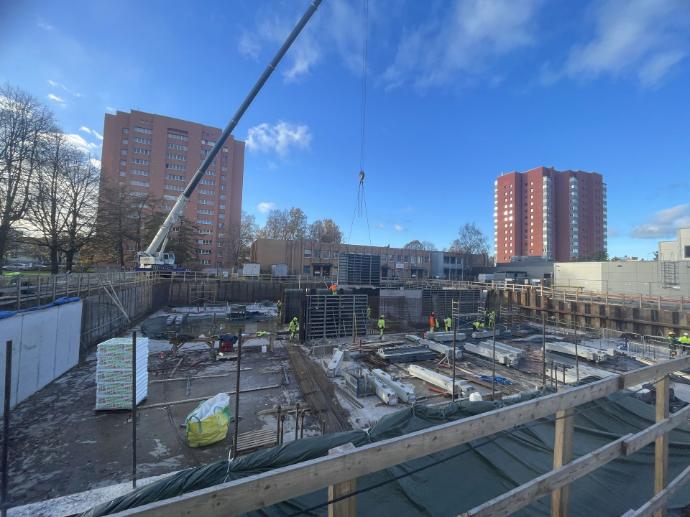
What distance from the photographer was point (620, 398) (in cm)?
507

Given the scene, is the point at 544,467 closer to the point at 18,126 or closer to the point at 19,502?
the point at 19,502

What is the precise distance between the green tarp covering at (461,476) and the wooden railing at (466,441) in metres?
0.61

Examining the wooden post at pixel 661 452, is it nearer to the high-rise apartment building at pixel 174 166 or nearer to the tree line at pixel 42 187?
the tree line at pixel 42 187

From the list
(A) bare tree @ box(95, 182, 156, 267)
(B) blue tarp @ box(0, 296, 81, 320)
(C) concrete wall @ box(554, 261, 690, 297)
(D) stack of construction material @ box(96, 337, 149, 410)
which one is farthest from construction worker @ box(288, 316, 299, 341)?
(C) concrete wall @ box(554, 261, 690, 297)

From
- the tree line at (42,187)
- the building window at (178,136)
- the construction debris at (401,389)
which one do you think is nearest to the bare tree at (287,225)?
the building window at (178,136)

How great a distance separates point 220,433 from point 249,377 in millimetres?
4126

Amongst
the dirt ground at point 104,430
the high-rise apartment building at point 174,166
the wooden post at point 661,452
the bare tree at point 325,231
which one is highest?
the high-rise apartment building at point 174,166

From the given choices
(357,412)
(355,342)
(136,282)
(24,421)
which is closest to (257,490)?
(357,412)

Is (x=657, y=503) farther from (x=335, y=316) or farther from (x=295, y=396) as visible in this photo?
(x=335, y=316)

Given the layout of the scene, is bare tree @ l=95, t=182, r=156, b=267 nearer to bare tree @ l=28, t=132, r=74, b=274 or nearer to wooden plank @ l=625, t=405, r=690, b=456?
bare tree @ l=28, t=132, r=74, b=274

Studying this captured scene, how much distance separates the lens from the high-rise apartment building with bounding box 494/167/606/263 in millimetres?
79000

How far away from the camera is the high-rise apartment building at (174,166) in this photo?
61.2 metres

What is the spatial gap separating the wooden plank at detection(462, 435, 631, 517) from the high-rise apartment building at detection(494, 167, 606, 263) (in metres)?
88.3

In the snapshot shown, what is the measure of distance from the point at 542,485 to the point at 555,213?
95.8m
